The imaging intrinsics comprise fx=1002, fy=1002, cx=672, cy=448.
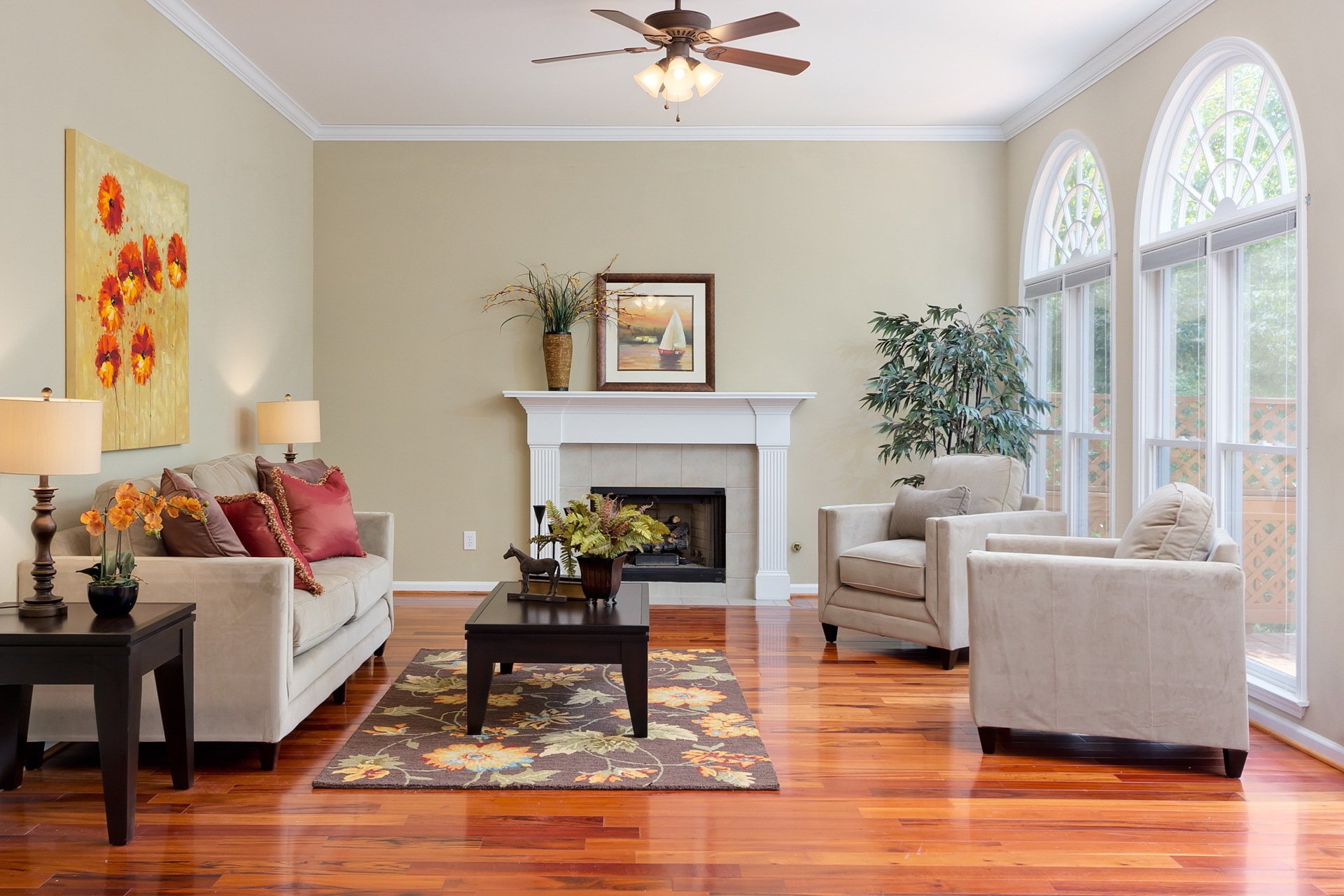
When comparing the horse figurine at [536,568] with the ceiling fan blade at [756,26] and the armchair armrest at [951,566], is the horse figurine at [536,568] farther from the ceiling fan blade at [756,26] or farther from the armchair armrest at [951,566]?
the ceiling fan blade at [756,26]

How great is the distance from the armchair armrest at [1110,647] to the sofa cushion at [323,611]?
2.28m

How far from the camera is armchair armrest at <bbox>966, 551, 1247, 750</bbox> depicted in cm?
319

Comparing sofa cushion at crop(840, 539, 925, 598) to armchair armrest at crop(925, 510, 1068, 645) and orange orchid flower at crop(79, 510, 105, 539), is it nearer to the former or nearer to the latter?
armchair armrest at crop(925, 510, 1068, 645)

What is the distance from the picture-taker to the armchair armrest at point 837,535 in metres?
5.07

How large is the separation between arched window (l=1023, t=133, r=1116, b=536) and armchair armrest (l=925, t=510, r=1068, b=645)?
874 millimetres

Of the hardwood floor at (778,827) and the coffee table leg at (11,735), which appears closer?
the hardwood floor at (778,827)

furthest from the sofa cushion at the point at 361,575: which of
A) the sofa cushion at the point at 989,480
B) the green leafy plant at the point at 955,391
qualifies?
the green leafy plant at the point at 955,391

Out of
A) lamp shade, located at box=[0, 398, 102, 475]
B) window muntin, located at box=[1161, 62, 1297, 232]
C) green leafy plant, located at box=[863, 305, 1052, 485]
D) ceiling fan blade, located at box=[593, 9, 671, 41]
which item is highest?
ceiling fan blade, located at box=[593, 9, 671, 41]

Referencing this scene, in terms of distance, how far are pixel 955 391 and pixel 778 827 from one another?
3.59 m

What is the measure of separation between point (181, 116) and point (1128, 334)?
4.53 metres

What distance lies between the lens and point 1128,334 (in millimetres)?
4828

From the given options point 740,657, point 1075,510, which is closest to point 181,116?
point 740,657

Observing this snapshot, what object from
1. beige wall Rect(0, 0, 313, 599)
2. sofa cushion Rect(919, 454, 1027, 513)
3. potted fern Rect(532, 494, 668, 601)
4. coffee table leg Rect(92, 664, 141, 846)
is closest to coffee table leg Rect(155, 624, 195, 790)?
coffee table leg Rect(92, 664, 141, 846)

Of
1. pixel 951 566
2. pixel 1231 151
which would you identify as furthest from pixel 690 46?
pixel 951 566
